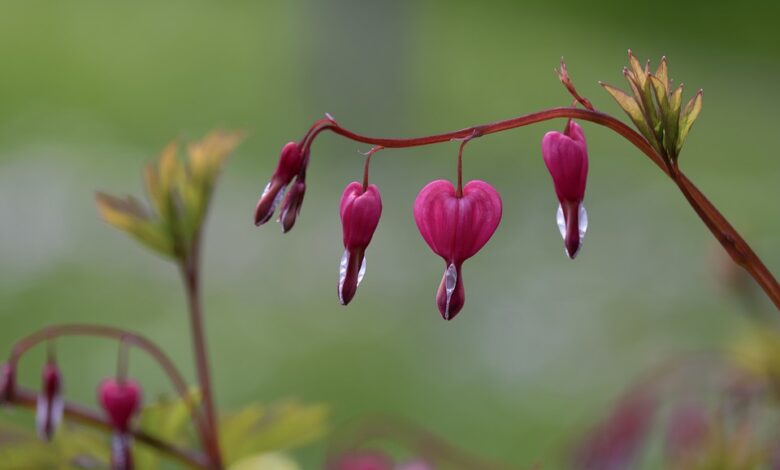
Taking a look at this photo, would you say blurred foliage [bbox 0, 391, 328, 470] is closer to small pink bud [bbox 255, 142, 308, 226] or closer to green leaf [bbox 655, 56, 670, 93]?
small pink bud [bbox 255, 142, 308, 226]

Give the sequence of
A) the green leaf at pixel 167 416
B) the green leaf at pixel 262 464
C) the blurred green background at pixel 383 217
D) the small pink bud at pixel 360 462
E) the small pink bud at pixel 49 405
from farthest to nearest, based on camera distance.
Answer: the blurred green background at pixel 383 217
the small pink bud at pixel 360 462
the green leaf at pixel 262 464
the green leaf at pixel 167 416
the small pink bud at pixel 49 405

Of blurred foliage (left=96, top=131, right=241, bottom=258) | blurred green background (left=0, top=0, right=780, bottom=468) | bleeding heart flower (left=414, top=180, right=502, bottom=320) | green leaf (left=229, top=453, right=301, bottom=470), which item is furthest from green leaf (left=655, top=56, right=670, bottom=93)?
blurred green background (left=0, top=0, right=780, bottom=468)

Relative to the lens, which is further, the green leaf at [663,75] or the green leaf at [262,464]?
the green leaf at [262,464]

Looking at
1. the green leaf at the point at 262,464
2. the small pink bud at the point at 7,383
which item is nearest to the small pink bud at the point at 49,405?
the small pink bud at the point at 7,383

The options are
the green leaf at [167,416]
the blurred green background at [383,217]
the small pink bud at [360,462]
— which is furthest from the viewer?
the blurred green background at [383,217]

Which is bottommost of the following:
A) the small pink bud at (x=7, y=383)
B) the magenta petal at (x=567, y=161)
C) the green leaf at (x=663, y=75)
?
the small pink bud at (x=7, y=383)

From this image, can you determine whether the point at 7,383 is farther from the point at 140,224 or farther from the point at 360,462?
the point at 360,462

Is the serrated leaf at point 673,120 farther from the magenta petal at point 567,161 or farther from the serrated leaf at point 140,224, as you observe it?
the serrated leaf at point 140,224

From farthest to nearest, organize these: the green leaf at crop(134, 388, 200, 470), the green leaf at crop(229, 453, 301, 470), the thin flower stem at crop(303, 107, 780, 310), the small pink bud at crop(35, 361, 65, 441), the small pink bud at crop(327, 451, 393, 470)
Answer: the small pink bud at crop(327, 451, 393, 470) → the green leaf at crop(229, 453, 301, 470) → the green leaf at crop(134, 388, 200, 470) → the small pink bud at crop(35, 361, 65, 441) → the thin flower stem at crop(303, 107, 780, 310)
